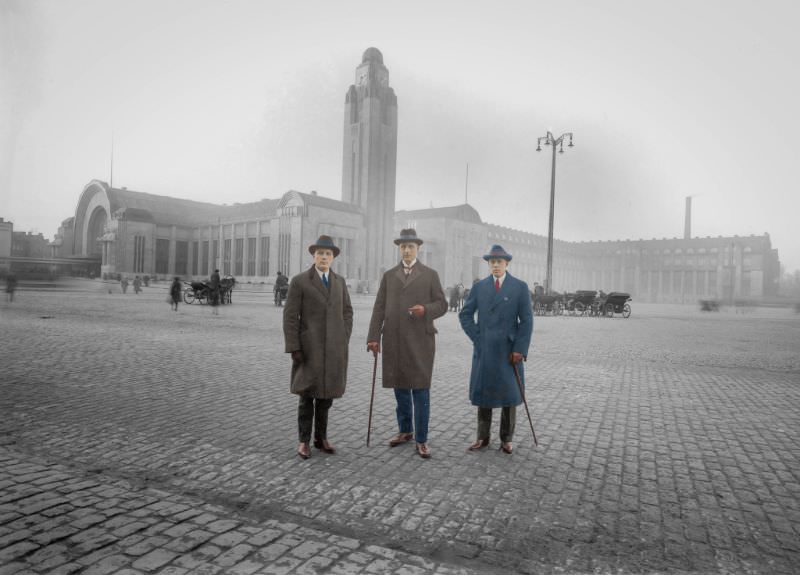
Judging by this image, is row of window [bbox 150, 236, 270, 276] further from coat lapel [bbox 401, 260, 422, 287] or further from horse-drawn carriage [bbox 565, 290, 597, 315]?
coat lapel [bbox 401, 260, 422, 287]

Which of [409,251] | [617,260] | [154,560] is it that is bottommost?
[154,560]

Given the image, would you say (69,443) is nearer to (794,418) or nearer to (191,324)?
(794,418)

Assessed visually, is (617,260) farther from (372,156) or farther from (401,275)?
(401,275)

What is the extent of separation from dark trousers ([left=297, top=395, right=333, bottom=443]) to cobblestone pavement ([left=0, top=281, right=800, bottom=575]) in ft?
0.68

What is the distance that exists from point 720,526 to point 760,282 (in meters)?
90.4

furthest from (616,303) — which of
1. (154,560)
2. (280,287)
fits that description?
(154,560)

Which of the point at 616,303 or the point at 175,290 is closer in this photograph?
the point at 175,290

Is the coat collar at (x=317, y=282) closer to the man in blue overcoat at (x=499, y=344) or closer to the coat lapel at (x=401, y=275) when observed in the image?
the coat lapel at (x=401, y=275)

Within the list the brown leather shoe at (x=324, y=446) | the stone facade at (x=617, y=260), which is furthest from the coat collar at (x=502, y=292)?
the stone facade at (x=617, y=260)

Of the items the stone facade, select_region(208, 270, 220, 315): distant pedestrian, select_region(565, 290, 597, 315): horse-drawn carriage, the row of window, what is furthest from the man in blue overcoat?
the stone facade

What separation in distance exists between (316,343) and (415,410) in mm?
969

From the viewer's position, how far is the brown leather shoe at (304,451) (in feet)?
13.6

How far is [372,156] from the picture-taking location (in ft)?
222

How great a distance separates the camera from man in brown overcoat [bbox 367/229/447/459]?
4328 millimetres
